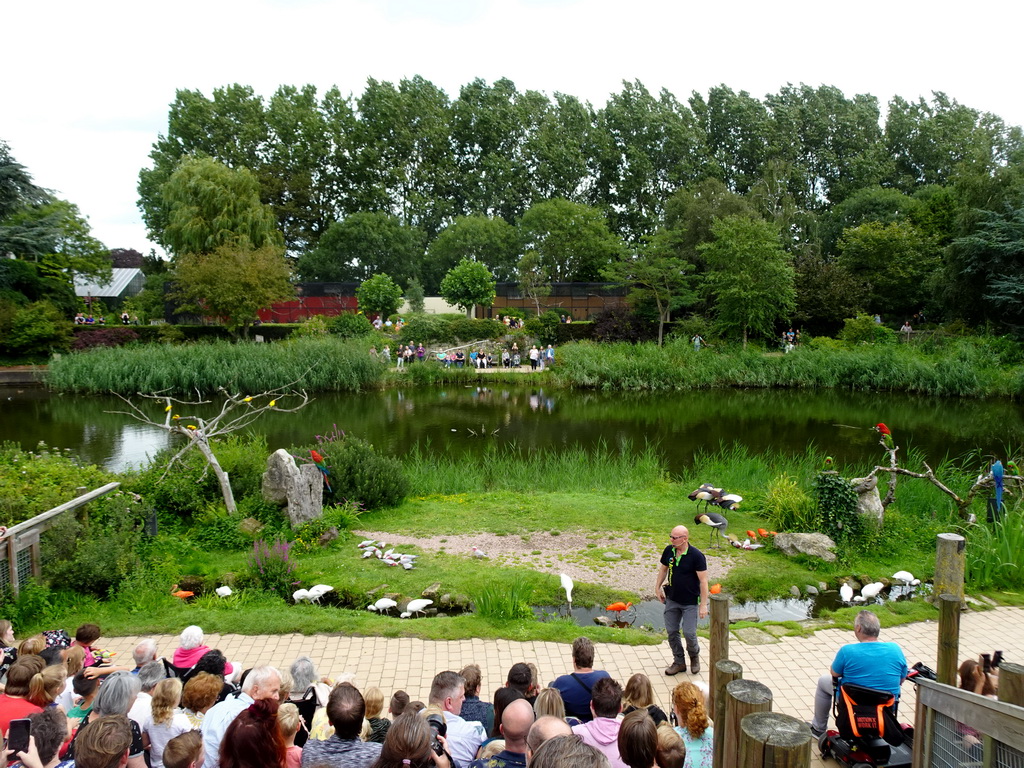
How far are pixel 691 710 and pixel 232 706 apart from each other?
7.14 ft

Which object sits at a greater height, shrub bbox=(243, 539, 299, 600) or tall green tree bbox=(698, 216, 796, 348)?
tall green tree bbox=(698, 216, 796, 348)

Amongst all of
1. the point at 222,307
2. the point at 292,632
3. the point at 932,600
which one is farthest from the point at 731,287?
the point at 292,632

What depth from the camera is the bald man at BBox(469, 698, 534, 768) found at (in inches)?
119

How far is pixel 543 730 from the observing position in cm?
279

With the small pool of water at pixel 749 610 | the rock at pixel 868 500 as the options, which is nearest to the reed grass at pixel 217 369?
the small pool of water at pixel 749 610

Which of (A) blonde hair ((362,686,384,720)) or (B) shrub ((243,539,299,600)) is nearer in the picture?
(A) blonde hair ((362,686,384,720))

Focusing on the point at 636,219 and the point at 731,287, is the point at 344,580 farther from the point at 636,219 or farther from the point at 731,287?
the point at 636,219

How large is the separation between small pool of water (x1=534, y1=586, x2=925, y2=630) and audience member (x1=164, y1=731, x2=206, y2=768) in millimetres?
3945

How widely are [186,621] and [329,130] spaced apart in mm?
41512

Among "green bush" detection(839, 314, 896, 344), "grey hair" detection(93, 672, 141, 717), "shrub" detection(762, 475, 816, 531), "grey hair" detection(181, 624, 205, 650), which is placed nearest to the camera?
"grey hair" detection(93, 672, 141, 717)

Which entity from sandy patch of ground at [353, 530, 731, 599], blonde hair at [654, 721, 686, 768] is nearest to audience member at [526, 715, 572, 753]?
blonde hair at [654, 721, 686, 768]

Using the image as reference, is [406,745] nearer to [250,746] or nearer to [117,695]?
[250,746]

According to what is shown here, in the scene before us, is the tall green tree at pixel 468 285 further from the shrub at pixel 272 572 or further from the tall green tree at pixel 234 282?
the shrub at pixel 272 572

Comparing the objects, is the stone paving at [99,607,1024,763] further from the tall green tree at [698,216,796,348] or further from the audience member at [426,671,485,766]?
the tall green tree at [698,216,796,348]
